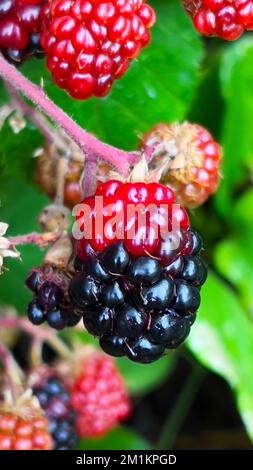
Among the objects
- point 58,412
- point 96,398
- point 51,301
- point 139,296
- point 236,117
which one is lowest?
point 96,398

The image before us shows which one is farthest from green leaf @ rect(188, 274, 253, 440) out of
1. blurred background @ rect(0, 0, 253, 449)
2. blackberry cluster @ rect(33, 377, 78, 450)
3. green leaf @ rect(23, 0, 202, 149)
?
green leaf @ rect(23, 0, 202, 149)

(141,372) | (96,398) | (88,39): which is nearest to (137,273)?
(88,39)

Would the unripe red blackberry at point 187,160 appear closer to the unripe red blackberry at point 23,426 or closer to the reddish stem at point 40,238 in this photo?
the reddish stem at point 40,238

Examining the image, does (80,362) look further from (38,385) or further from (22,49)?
(22,49)

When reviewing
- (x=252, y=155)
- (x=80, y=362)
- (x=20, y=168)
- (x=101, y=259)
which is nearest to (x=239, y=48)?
(x=252, y=155)

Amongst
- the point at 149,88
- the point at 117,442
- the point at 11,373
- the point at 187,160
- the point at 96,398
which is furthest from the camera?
the point at 117,442

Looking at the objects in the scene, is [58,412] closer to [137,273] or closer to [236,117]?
[137,273]

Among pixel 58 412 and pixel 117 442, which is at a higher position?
pixel 58 412

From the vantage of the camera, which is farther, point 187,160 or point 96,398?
point 96,398

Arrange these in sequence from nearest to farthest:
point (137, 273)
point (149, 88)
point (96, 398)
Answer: point (137, 273)
point (149, 88)
point (96, 398)
